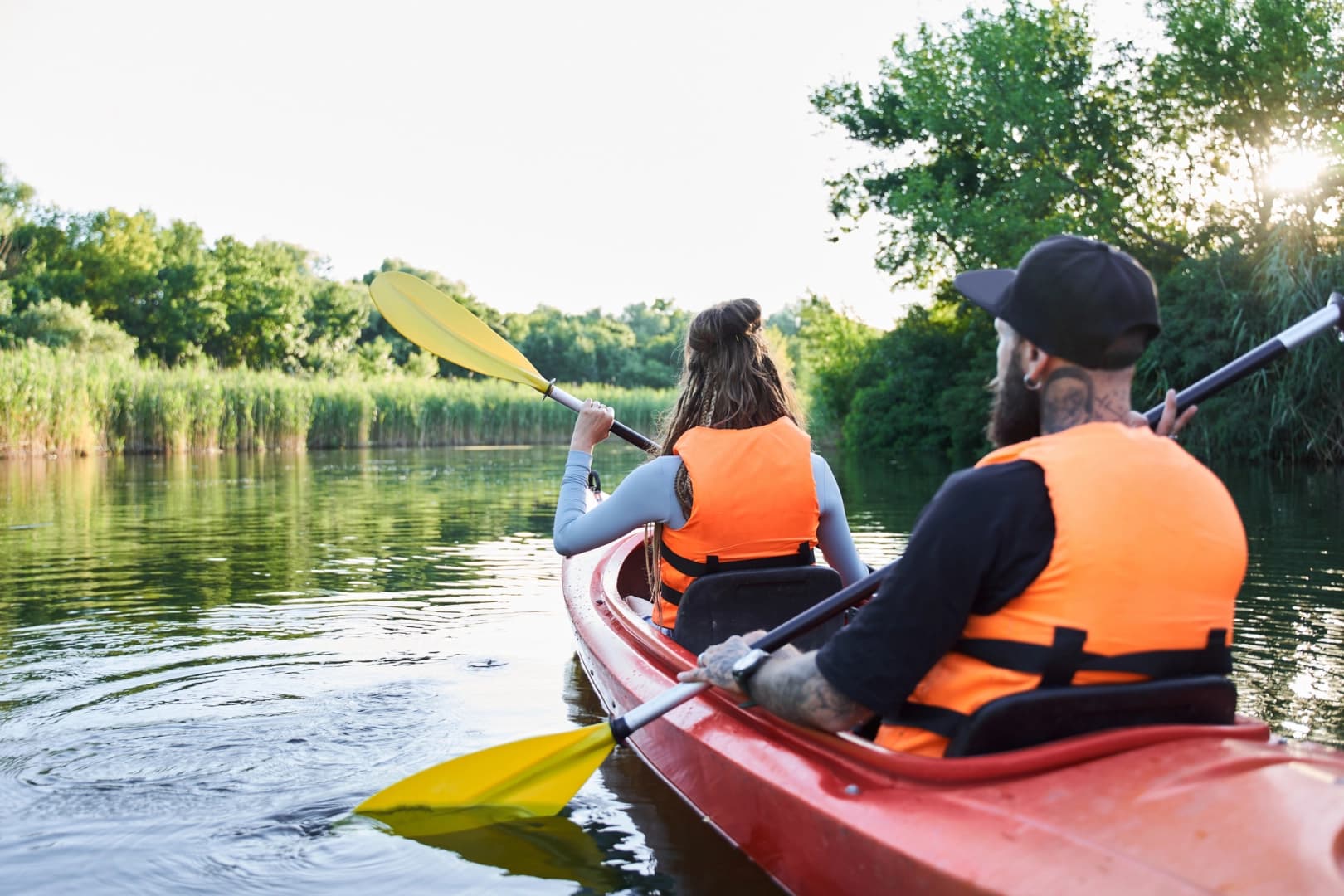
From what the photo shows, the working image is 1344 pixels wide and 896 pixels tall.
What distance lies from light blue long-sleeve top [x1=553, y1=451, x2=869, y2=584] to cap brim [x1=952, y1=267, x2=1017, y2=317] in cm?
103

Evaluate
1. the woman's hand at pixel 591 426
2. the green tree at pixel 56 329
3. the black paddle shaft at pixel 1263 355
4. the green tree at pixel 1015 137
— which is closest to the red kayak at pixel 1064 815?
the black paddle shaft at pixel 1263 355

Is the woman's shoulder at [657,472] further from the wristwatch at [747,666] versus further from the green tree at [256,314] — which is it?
the green tree at [256,314]

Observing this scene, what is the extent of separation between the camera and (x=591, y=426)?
11.9ft

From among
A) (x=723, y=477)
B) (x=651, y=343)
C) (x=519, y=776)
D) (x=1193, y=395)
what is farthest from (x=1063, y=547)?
(x=651, y=343)

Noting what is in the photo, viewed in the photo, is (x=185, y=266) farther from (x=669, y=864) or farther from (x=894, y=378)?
Answer: (x=669, y=864)

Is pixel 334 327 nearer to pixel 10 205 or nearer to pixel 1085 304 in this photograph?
pixel 10 205

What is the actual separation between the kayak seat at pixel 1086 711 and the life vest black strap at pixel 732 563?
4.37 ft

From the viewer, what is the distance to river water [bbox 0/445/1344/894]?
2867mm

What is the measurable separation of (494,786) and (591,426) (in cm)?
116

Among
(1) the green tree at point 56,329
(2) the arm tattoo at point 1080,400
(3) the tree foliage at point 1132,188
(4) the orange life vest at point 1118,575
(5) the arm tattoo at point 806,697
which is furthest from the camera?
(1) the green tree at point 56,329

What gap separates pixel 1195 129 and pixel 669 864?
21244mm

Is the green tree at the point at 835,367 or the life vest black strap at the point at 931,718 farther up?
the green tree at the point at 835,367

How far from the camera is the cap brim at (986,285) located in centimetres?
207

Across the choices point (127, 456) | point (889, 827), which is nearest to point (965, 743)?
point (889, 827)
